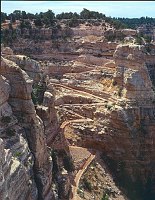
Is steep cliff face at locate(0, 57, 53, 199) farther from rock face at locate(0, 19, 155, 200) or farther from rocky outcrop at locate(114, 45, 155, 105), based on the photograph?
rocky outcrop at locate(114, 45, 155, 105)

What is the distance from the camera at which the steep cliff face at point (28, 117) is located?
3703 cm

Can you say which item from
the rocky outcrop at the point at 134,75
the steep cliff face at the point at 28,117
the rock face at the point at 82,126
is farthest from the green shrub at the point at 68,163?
the rocky outcrop at the point at 134,75

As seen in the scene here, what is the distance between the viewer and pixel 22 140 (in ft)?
115

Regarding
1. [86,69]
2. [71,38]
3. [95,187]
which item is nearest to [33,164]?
[95,187]

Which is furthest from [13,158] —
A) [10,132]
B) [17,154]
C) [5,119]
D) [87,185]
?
[87,185]

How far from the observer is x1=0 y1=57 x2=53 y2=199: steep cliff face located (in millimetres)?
37031

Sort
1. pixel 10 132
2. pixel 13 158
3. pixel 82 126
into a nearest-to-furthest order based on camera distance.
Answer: pixel 13 158
pixel 10 132
pixel 82 126

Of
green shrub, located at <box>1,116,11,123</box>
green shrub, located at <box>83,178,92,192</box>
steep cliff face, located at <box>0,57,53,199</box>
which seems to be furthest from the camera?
green shrub, located at <box>83,178,92,192</box>

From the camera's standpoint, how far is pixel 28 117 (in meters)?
37.7

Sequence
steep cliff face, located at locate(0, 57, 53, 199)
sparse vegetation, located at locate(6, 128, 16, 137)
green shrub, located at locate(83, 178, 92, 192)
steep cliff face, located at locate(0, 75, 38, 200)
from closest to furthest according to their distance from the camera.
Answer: steep cliff face, located at locate(0, 75, 38, 200), sparse vegetation, located at locate(6, 128, 16, 137), steep cliff face, located at locate(0, 57, 53, 199), green shrub, located at locate(83, 178, 92, 192)

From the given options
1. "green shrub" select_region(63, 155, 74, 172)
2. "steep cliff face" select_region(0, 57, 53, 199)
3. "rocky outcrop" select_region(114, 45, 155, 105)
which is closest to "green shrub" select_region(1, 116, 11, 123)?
"steep cliff face" select_region(0, 57, 53, 199)

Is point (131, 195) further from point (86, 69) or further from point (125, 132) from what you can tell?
point (86, 69)

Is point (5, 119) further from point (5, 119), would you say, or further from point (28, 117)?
point (28, 117)

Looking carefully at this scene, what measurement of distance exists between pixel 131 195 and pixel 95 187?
5.21 m
